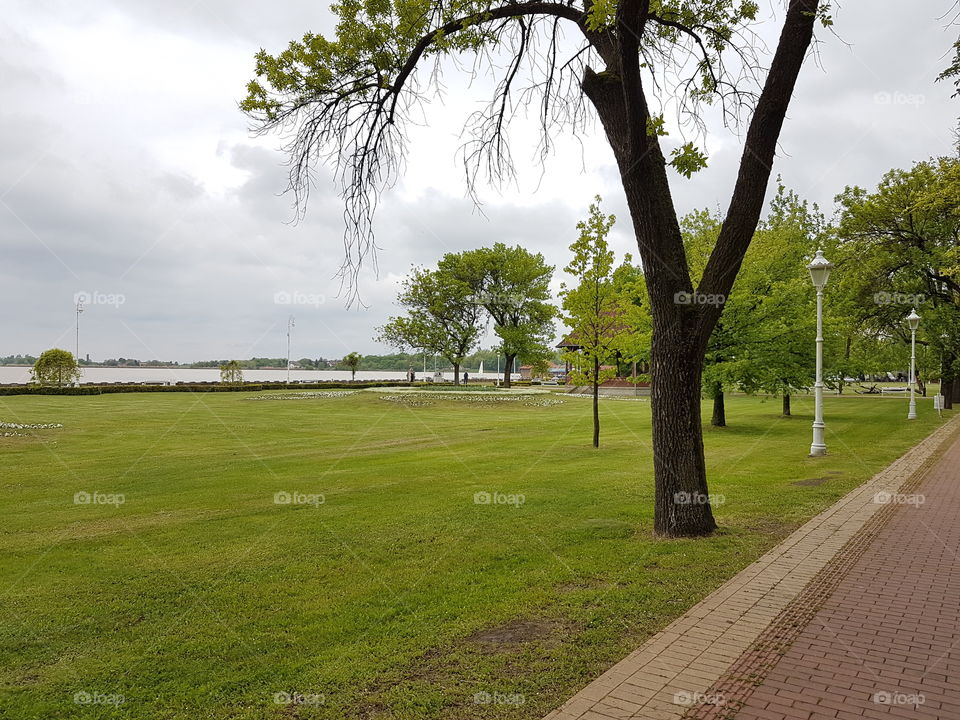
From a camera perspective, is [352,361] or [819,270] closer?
[819,270]

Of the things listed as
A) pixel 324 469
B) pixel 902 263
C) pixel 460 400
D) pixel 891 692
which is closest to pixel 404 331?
pixel 460 400

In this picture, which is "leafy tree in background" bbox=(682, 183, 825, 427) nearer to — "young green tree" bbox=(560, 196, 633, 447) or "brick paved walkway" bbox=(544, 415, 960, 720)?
"young green tree" bbox=(560, 196, 633, 447)

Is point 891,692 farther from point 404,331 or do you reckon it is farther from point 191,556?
point 404,331

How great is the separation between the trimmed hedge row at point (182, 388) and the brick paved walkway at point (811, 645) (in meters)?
44.5

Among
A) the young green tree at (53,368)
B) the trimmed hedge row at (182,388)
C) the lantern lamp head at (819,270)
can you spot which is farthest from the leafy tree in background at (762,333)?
the young green tree at (53,368)

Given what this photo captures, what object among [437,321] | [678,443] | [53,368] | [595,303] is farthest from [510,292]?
[678,443]

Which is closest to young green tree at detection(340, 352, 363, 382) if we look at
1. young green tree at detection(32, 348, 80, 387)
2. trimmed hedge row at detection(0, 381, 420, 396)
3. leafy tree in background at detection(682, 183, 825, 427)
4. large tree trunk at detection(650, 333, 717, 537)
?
trimmed hedge row at detection(0, 381, 420, 396)

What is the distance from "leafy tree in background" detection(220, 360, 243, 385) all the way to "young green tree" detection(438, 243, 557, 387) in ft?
66.9

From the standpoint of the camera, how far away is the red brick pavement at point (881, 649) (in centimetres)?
385

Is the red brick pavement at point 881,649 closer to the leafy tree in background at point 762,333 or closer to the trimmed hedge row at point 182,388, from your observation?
the leafy tree in background at point 762,333

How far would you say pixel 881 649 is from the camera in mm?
4715

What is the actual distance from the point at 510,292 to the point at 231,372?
2619 cm

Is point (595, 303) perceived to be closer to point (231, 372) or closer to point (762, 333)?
point (762, 333)

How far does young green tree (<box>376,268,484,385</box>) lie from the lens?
5347 centimetres
